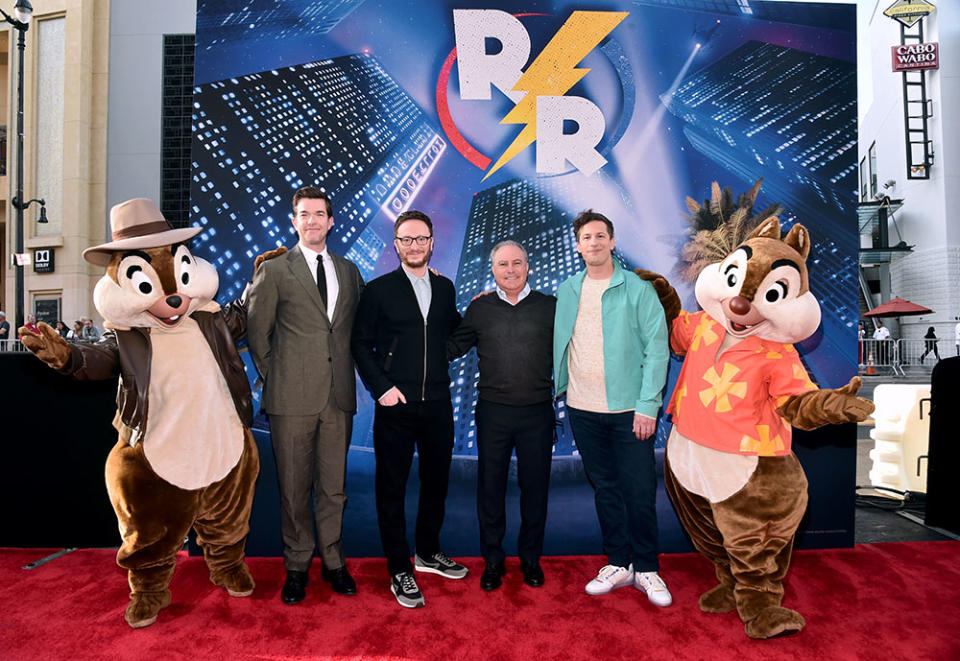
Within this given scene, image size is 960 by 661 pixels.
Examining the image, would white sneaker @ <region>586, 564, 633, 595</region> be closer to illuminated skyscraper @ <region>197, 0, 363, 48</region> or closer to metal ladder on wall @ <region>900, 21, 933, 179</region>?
illuminated skyscraper @ <region>197, 0, 363, 48</region>

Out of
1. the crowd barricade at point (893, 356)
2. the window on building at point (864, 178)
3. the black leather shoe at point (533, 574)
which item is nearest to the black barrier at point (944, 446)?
the black leather shoe at point (533, 574)

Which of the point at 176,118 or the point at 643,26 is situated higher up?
the point at 176,118

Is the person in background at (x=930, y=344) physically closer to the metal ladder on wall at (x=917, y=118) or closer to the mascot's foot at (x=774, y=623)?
the metal ladder on wall at (x=917, y=118)

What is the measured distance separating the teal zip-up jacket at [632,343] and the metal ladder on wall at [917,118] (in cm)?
1805

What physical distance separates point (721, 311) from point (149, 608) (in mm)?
2741

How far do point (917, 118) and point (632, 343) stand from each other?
19059 mm

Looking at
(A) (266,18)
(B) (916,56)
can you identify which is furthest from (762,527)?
(B) (916,56)

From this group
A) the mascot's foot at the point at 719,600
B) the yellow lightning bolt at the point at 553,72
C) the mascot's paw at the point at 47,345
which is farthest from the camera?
the yellow lightning bolt at the point at 553,72

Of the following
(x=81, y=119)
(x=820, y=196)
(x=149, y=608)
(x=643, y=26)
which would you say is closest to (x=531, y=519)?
(x=149, y=608)

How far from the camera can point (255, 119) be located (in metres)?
3.13

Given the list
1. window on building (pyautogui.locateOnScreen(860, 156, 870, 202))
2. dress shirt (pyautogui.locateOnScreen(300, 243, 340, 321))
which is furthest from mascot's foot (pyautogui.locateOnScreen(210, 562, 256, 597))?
window on building (pyautogui.locateOnScreen(860, 156, 870, 202))

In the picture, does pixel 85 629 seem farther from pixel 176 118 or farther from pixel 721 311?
pixel 176 118

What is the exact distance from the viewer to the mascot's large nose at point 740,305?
2.20m

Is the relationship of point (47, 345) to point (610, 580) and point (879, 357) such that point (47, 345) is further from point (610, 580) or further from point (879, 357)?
point (879, 357)
